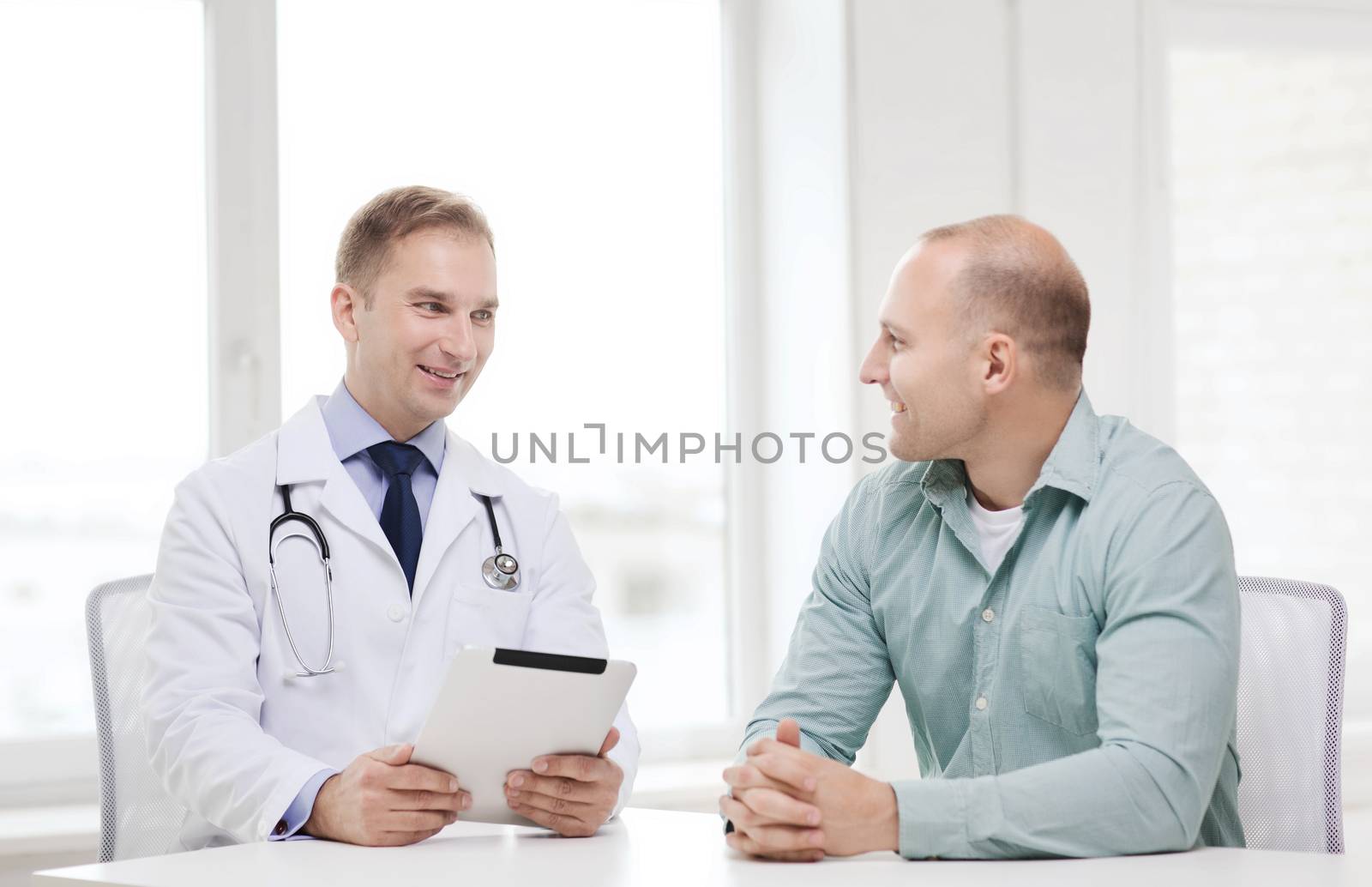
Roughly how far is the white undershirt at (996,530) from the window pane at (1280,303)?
6.22ft

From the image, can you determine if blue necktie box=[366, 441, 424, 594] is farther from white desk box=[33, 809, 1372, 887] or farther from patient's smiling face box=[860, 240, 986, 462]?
patient's smiling face box=[860, 240, 986, 462]

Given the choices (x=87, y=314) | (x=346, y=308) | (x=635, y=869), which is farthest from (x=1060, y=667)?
(x=87, y=314)

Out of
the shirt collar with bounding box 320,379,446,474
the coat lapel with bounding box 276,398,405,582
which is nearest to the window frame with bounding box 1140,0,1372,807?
the shirt collar with bounding box 320,379,446,474

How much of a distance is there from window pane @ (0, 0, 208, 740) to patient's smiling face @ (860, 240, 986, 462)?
1809 millimetres

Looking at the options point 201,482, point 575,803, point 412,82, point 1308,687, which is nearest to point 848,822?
point 575,803

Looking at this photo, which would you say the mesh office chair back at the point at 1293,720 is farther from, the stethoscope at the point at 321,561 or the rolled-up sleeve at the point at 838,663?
the stethoscope at the point at 321,561

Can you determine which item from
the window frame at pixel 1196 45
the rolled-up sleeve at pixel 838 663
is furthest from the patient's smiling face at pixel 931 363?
the window frame at pixel 1196 45

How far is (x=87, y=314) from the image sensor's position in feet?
9.66

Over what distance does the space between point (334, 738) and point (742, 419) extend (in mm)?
1753

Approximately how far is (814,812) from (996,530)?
0.55 meters

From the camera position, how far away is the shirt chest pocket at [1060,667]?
63.9 inches

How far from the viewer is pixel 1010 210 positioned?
3.22 m

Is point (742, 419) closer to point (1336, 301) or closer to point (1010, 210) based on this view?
point (1010, 210)

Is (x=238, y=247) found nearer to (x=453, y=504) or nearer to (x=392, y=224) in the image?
(x=392, y=224)
